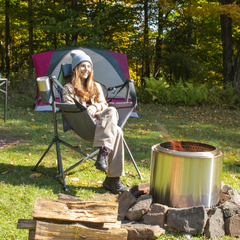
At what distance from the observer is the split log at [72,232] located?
4.54 ft

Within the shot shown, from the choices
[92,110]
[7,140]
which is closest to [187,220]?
[92,110]

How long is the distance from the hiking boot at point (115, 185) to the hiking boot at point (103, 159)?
0.26m

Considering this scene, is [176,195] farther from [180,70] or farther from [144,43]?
[180,70]

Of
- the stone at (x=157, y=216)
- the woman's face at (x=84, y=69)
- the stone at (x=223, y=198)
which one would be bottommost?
the stone at (x=157, y=216)

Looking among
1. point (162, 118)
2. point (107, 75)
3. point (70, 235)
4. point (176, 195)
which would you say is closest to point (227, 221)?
point (176, 195)

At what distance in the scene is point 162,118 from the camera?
638 cm

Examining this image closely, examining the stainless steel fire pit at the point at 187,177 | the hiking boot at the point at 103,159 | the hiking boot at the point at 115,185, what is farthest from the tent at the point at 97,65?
the stainless steel fire pit at the point at 187,177

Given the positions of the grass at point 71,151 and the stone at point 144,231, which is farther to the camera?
the grass at point 71,151

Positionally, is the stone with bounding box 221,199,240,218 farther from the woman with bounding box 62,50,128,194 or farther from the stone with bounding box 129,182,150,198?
the woman with bounding box 62,50,128,194

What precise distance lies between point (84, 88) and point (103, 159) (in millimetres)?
1045

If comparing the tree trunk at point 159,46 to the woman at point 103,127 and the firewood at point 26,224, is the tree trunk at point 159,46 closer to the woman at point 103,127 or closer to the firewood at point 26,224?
the woman at point 103,127

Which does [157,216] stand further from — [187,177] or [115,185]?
[115,185]

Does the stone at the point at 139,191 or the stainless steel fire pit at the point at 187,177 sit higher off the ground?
the stainless steel fire pit at the point at 187,177

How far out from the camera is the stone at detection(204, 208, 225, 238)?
5.66ft
